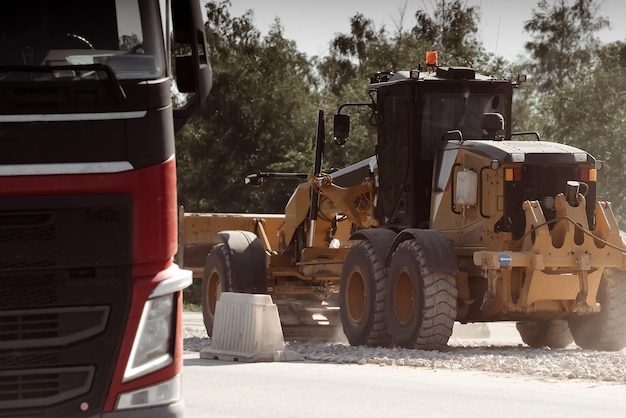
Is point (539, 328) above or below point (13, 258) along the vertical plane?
below

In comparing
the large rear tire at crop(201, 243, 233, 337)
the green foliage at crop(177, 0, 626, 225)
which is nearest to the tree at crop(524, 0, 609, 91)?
the green foliage at crop(177, 0, 626, 225)

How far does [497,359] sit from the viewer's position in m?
17.0

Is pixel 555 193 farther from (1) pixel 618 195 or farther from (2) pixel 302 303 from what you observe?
(1) pixel 618 195

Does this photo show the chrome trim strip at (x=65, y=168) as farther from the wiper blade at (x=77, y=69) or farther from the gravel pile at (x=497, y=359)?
the gravel pile at (x=497, y=359)

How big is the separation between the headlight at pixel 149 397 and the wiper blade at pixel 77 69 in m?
1.49

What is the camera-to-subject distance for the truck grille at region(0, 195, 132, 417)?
8.01 meters

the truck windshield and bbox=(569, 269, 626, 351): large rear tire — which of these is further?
bbox=(569, 269, 626, 351): large rear tire

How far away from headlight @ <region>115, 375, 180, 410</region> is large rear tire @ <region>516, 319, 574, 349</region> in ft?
42.5

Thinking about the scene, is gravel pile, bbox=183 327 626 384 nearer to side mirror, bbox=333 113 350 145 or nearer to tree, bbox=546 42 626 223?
side mirror, bbox=333 113 350 145

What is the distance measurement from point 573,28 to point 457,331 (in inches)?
1929

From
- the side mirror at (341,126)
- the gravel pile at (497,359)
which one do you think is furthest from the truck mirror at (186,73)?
the side mirror at (341,126)

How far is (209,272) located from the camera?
2294 cm

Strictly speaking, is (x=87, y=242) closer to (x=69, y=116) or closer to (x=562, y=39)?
(x=69, y=116)

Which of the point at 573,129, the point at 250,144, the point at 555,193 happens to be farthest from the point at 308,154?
the point at 555,193
